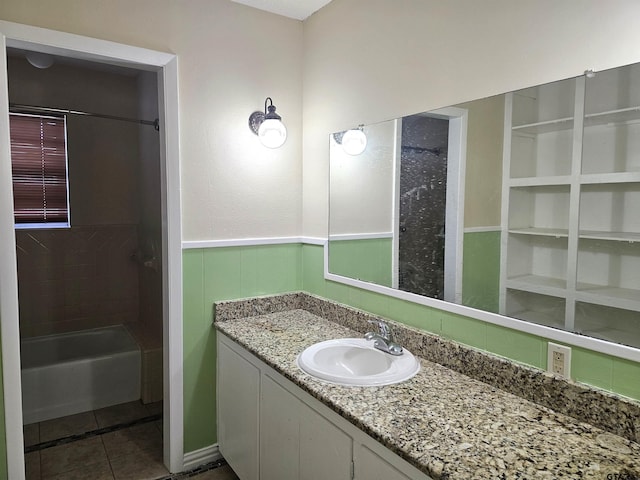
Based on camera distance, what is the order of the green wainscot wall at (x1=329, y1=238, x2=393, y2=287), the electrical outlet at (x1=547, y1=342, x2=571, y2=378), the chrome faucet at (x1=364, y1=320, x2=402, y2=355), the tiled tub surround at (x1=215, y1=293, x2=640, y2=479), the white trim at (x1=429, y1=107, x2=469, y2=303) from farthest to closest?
the green wainscot wall at (x1=329, y1=238, x2=393, y2=287)
the chrome faucet at (x1=364, y1=320, x2=402, y2=355)
the white trim at (x1=429, y1=107, x2=469, y2=303)
the electrical outlet at (x1=547, y1=342, x2=571, y2=378)
the tiled tub surround at (x1=215, y1=293, x2=640, y2=479)

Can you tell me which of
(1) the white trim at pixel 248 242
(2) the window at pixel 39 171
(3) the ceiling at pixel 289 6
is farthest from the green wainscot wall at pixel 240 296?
(2) the window at pixel 39 171

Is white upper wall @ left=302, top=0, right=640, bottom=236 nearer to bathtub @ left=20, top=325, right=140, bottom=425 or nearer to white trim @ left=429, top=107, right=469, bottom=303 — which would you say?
white trim @ left=429, top=107, right=469, bottom=303

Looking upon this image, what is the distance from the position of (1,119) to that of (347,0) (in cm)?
164

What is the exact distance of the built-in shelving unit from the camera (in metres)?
1.18

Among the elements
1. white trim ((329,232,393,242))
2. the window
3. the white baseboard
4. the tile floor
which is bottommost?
the tile floor

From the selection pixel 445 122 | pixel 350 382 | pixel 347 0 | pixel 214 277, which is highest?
pixel 347 0

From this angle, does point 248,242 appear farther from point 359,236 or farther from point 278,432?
point 278,432

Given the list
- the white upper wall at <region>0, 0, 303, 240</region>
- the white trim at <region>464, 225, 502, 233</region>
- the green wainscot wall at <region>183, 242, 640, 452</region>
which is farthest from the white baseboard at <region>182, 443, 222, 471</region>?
the white trim at <region>464, 225, 502, 233</region>

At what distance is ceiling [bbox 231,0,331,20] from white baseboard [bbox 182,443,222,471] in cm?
238

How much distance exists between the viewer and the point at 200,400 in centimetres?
233

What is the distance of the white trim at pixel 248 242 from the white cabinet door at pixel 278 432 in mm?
786

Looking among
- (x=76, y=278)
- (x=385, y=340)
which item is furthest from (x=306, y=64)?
(x=76, y=278)

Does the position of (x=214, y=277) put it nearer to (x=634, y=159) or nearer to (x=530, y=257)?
(x=530, y=257)

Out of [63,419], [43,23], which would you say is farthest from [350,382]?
[63,419]
